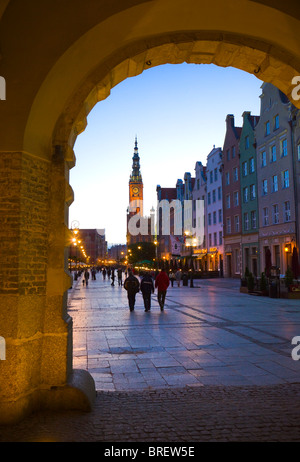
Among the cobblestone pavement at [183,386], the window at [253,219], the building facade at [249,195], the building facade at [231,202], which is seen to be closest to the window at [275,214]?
the building facade at [249,195]

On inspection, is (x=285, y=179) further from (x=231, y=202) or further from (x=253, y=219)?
(x=231, y=202)

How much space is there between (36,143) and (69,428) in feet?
11.5

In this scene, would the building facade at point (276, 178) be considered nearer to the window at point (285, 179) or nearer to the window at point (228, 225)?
the window at point (285, 179)

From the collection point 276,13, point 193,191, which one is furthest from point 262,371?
point 193,191

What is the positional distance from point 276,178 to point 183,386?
33206 mm

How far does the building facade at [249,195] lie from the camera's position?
41.2m

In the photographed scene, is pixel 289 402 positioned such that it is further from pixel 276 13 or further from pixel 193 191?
pixel 193 191

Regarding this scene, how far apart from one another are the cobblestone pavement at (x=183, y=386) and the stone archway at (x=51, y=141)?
22.9 inches

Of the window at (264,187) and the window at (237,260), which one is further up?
the window at (264,187)

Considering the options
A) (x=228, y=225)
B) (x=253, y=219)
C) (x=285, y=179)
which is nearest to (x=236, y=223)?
(x=228, y=225)

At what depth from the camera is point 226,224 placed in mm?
49219

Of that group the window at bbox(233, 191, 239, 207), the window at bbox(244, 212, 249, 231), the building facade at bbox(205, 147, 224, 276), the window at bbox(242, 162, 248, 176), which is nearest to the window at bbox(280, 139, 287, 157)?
the window at bbox(242, 162, 248, 176)

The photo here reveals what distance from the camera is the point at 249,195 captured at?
4250cm

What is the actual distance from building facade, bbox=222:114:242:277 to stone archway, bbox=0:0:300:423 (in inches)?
1584
